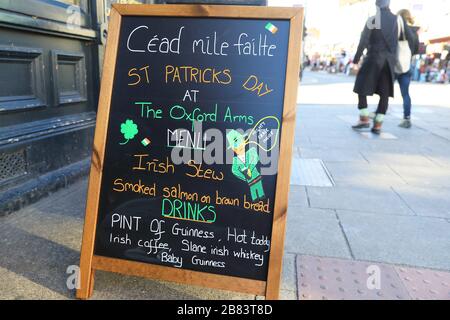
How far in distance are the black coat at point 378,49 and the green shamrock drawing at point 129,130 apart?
16.9 feet

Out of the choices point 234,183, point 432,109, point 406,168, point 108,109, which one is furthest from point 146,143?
point 432,109

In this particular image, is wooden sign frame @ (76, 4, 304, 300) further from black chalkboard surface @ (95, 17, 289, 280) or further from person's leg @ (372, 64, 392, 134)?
person's leg @ (372, 64, 392, 134)

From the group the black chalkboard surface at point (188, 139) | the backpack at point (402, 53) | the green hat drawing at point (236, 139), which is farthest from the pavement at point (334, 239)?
the backpack at point (402, 53)

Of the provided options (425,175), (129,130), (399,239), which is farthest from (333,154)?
(129,130)

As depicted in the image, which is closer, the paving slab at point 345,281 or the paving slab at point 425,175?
the paving slab at point 345,281

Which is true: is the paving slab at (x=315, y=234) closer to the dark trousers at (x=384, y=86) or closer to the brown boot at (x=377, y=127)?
the dark trousers at (x=384, y=86)

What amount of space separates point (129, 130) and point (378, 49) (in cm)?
528

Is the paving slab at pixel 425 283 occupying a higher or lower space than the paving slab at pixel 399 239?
lower

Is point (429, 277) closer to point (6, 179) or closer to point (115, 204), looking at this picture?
point (115, 204)

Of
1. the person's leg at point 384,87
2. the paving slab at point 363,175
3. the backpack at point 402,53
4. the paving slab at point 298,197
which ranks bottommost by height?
the paving slab at point 298,197

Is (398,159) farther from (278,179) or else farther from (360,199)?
(278,179)

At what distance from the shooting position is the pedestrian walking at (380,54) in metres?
6.23

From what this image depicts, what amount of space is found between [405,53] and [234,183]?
18.8 ft

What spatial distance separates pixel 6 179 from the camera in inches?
128
